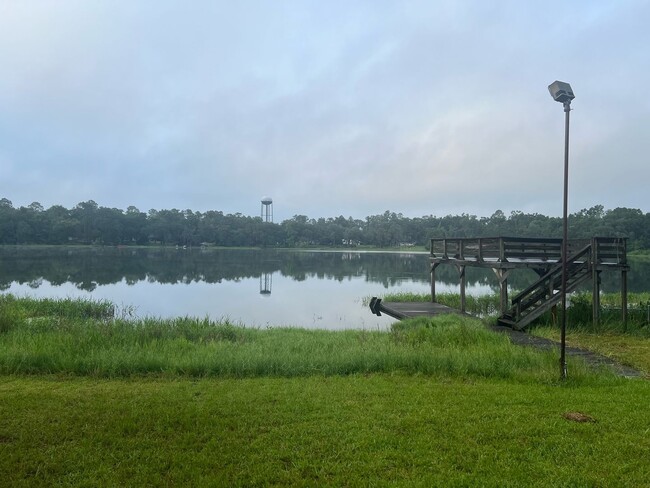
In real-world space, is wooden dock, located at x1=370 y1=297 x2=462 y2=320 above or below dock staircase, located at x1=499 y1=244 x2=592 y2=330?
below

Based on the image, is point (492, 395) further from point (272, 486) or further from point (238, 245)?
point (238, 245)

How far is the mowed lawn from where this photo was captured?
3.45 meters

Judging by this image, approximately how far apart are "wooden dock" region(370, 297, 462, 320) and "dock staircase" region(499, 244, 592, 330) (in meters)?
3.17

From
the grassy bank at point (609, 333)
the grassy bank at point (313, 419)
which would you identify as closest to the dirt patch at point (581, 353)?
the grassy bank at point (609, 333)

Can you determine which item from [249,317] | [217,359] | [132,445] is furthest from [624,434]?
[249,317]

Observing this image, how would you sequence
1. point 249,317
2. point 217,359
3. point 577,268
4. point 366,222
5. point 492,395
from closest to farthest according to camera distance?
point 492,395
point 217,359
point 577,268
point 249,317
point 366,222

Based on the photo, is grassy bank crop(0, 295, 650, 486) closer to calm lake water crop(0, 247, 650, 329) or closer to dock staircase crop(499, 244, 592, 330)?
dock staircase crop(499, 244, 592, 330)

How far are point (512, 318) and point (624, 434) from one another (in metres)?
9.65

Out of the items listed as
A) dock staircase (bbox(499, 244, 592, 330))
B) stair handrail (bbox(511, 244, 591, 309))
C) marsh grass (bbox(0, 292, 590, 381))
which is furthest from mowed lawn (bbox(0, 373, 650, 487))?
stair handrail (bbox(511, 244, 591, 309))

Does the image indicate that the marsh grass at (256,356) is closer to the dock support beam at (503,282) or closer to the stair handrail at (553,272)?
the stair handrail at (553,272)

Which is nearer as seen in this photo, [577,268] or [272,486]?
[272,486]

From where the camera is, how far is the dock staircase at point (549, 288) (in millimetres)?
12758

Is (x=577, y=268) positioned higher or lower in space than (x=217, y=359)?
higher

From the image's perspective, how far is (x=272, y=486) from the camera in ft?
10.7
